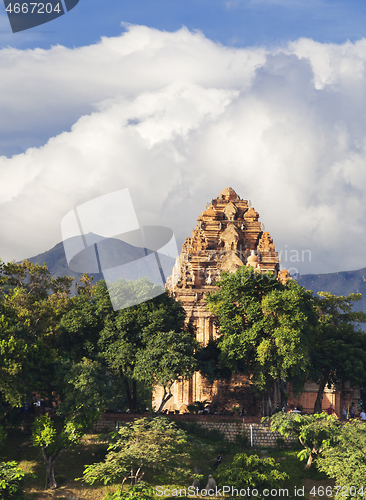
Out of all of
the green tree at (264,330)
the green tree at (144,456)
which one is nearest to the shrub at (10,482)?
the green tree at (144,456)

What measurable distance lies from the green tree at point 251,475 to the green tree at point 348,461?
2.97 metres

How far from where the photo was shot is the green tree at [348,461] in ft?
120

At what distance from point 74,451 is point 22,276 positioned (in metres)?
17.0

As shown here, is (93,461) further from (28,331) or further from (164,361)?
(28,331)

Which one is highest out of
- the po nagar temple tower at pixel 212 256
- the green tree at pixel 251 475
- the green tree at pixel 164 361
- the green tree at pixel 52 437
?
the po nagar temple tower at pixel 212 256

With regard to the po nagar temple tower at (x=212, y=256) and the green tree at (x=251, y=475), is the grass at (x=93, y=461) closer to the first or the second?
the green tree at (x=251, y=475)

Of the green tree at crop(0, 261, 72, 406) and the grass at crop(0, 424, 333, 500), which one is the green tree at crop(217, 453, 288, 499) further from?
the green tree at crop(0, 261, 72, 406)

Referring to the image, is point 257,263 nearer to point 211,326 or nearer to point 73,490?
point 211,326

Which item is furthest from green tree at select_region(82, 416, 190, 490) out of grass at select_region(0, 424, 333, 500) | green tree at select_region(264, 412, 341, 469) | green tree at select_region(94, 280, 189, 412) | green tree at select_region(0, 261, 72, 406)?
green tree at select_region(0, 261, 72, 406)

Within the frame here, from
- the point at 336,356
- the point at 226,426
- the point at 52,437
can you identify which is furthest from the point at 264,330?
the point at 52,437

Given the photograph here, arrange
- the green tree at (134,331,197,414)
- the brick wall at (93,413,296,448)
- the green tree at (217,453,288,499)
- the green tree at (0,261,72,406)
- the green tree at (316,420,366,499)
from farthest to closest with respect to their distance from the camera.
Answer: the brick wall at (93,413,296,448) < the green tree at (134,331,197,414) < the green tree at (0,261,72,406) < the green tree at (217,453,288,499) < the green tree at (316,420,366,499)

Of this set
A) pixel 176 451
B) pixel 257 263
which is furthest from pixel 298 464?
pixel 257 263

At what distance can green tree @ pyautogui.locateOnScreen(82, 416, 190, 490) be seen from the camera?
1437 inches

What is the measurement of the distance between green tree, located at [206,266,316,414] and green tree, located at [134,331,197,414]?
4097 millimetres
